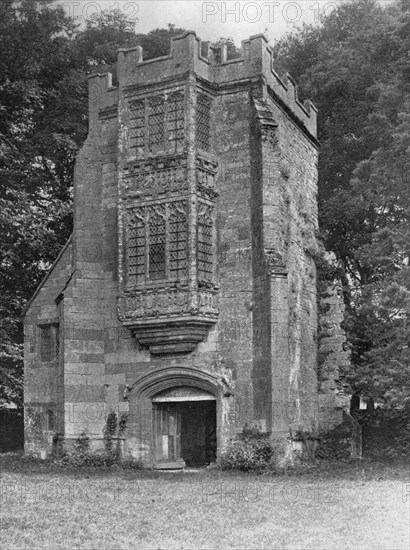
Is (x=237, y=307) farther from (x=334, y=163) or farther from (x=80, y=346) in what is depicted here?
(x=334, y=163)

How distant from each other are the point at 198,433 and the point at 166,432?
546 cm

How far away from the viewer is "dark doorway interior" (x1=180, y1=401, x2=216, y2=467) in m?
30.1

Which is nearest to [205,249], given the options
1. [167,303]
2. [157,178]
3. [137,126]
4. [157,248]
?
[157,248]

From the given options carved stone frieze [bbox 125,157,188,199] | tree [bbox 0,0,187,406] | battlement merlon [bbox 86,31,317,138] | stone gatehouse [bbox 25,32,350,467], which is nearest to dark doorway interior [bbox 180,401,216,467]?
stone gatehouse [bbox 25,32,350,467]

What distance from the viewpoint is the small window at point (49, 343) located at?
88.6ft

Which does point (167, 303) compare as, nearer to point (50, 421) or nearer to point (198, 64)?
point (50, 421)

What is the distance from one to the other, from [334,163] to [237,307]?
38.3 ft

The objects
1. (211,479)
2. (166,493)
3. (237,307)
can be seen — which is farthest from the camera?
(237,307)

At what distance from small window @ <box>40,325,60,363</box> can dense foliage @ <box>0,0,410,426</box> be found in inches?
122

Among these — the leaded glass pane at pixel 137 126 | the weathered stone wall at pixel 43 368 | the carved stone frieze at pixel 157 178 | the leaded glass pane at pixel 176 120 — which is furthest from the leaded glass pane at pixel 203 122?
the weathered stone wall at pixel 43 368

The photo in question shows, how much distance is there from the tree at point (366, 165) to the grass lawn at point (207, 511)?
17.4 feet

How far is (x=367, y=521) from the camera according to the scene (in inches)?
570

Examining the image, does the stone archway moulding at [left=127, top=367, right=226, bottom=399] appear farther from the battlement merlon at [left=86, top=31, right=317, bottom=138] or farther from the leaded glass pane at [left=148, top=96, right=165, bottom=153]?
the battlement merlon at [left=86, top=31, right=317, bottom=138]

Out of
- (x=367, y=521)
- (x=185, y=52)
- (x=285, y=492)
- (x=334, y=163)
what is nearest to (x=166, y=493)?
(x=285, y=492)
